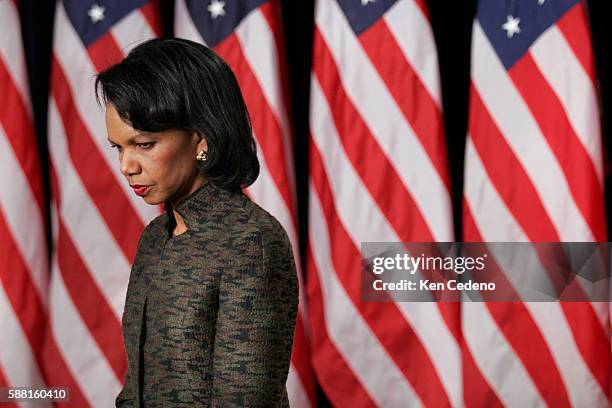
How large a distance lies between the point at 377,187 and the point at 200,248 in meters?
1.39

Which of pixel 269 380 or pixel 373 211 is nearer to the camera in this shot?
pixel 269 380

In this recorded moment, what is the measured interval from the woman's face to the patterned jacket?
0.03 meters

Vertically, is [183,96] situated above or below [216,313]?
above

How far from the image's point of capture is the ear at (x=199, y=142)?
90cm

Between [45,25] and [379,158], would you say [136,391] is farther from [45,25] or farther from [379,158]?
[45,25]

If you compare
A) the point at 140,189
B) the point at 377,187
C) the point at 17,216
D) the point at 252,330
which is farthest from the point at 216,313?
the point at 17,216

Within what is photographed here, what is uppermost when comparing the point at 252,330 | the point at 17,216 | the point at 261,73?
the point at 261,73

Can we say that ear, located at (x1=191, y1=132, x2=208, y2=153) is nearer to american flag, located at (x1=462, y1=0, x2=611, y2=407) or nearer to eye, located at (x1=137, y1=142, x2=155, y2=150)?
eye, located at (x1=137, y1=142, x2=155, y2=150)

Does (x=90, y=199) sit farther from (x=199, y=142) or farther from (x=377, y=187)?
(x=199, y=142)

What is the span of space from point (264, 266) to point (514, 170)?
1463mm

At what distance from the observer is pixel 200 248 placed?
89 cm

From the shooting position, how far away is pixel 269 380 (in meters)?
0.84

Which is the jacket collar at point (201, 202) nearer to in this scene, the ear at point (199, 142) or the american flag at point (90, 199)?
the ear at point (199, 142)

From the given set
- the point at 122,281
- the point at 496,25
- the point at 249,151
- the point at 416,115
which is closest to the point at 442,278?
the point at 416,115
